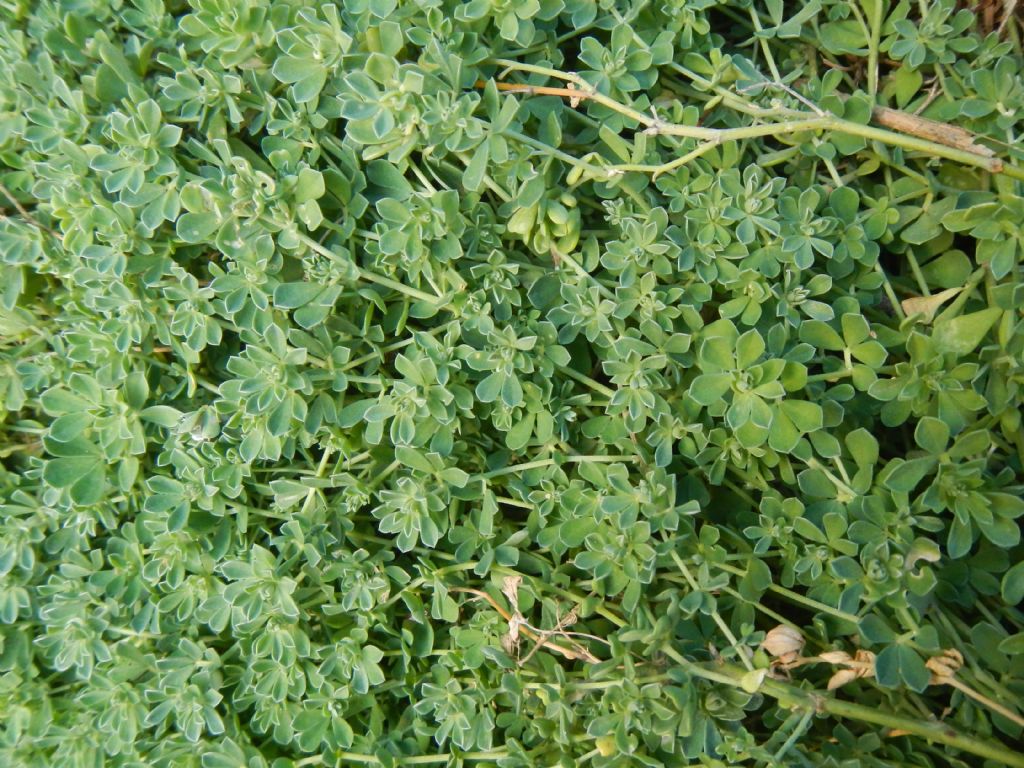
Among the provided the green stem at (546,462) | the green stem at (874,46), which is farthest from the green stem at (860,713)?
the green stem at (874,46)

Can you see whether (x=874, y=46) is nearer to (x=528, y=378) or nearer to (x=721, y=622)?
(x=528, y=378)

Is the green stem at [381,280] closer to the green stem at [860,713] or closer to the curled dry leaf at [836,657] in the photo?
the green stem at [860,713]

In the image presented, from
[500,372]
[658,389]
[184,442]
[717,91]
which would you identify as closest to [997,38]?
[717,91]

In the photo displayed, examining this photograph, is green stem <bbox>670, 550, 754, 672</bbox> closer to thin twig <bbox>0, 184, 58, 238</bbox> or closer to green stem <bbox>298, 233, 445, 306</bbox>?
green stem <bbox>298, 233, 445, 306</bbox>

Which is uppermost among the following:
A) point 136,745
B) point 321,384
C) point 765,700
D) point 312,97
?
point 312,97

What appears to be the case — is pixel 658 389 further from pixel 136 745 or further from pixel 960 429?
pixel 136 745

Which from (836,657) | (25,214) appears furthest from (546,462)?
(25,214)

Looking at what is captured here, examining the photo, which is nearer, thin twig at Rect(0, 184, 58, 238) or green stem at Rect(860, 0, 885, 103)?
green stem at Rect(860, 0, 885, 103)

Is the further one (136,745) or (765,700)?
(136,745)

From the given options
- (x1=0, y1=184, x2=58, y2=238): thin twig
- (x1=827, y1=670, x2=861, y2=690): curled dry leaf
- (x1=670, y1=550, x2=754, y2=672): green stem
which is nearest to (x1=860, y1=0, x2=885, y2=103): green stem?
(x1=670, y1=550, x2=754, y2=672): green stem
